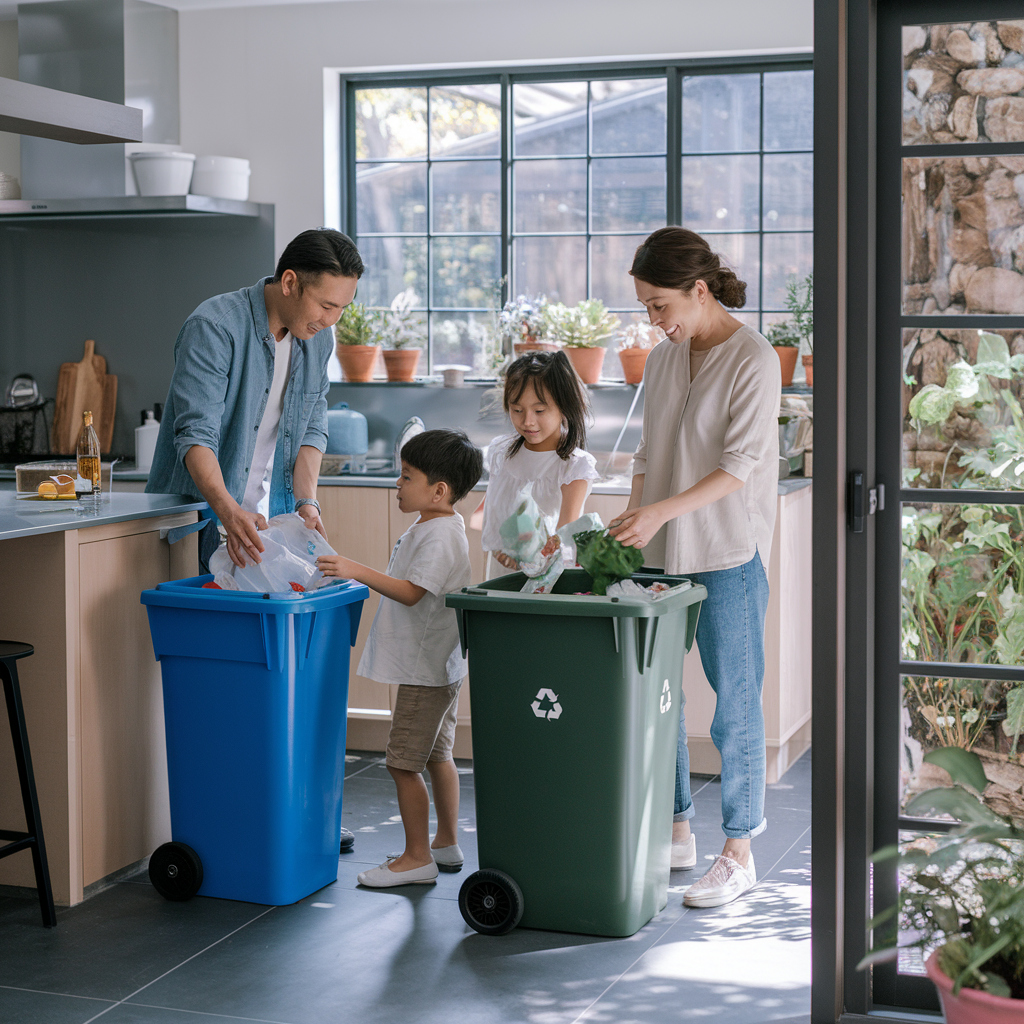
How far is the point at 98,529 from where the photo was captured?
3.02 metres

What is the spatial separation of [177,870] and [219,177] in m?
2.81

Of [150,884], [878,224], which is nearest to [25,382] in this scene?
[150,884]

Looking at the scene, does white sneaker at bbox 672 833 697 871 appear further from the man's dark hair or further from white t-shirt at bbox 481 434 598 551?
the man's dark hair

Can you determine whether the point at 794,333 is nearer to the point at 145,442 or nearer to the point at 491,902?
the point at 145,442

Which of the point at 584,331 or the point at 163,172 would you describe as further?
the point at 163,172

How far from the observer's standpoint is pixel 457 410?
16.4 ft

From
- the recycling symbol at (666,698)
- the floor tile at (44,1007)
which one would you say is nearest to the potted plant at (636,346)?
the recycling symbol at (666,698)

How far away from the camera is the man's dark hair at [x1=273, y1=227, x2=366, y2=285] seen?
118 inches

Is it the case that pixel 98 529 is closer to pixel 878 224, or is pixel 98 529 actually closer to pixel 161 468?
pixel 161 468

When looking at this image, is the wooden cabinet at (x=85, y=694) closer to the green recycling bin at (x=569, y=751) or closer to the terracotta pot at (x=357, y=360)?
the green recycling bin at (x=569, y=751)

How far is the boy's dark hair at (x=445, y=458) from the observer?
3010mm

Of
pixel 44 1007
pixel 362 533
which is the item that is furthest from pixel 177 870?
pixel 362 533

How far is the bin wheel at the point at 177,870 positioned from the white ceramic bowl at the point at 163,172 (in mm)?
2734

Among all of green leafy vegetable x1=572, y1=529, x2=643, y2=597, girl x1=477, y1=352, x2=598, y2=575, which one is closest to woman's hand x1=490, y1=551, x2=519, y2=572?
girl x1=477, y1=352, x2=598, y2=575
